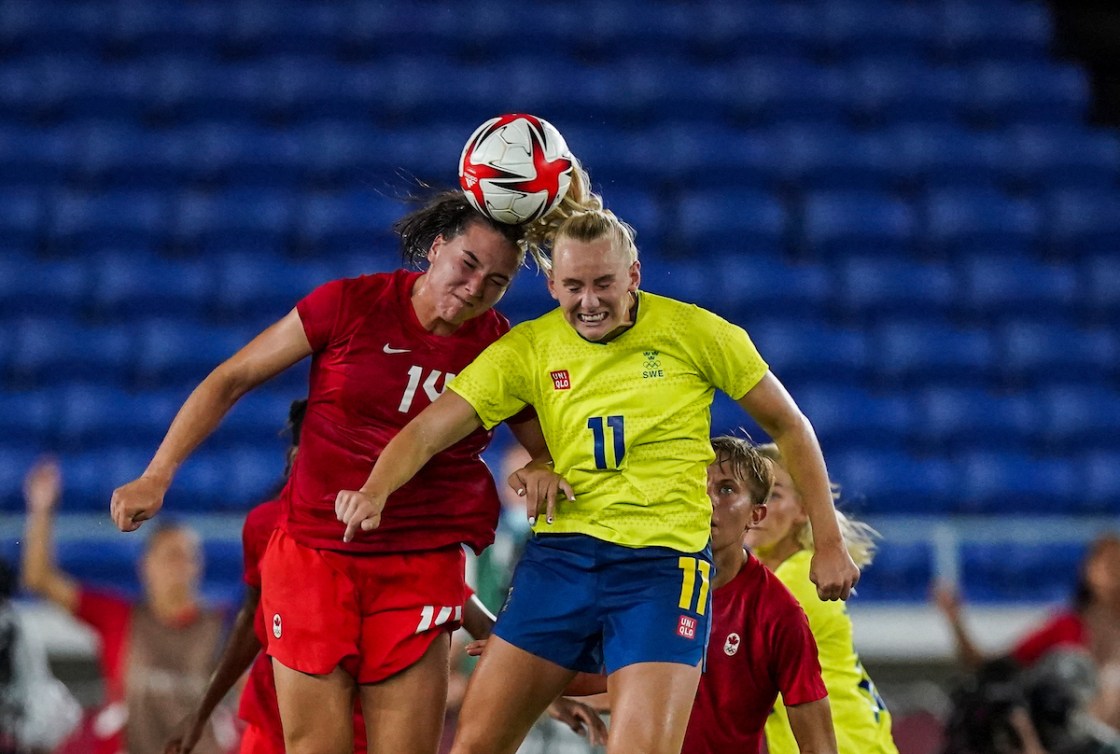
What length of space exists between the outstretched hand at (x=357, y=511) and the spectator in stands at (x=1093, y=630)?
3.52 metres

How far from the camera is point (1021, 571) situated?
8750 millimetres

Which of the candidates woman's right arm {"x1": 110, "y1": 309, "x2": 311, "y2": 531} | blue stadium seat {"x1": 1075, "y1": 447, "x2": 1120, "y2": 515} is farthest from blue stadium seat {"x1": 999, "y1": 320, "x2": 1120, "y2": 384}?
woman's right arm {"x1": 110, "y1": 309, "x2": 311, "y2": 531}

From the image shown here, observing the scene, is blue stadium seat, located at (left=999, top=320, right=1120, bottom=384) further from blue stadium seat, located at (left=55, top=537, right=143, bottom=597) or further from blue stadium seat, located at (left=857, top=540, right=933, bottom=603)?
blue stadium seat, located at (left=55, top=537, right=143, bottom=597)

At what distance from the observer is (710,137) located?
11188 mm

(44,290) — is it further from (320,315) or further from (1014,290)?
(320,315)

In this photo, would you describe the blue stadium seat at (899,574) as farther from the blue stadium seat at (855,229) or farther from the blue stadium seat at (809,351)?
the blue stadium seat at (855,229)

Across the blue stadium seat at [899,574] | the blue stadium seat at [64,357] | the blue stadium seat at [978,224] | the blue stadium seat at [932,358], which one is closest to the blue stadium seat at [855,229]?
the blue stadium seat at [978,224]

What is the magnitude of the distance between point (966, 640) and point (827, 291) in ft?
14.6

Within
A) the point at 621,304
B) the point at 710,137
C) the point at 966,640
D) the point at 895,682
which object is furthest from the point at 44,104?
the point at 621,304

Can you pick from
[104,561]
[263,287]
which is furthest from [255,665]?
[263,287]

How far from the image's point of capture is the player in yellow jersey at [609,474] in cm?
337

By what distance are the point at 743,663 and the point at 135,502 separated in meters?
1.53

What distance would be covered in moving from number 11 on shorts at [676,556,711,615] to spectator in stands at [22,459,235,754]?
3.36 meters

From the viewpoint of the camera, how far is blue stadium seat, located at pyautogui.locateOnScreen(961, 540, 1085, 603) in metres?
8.68
